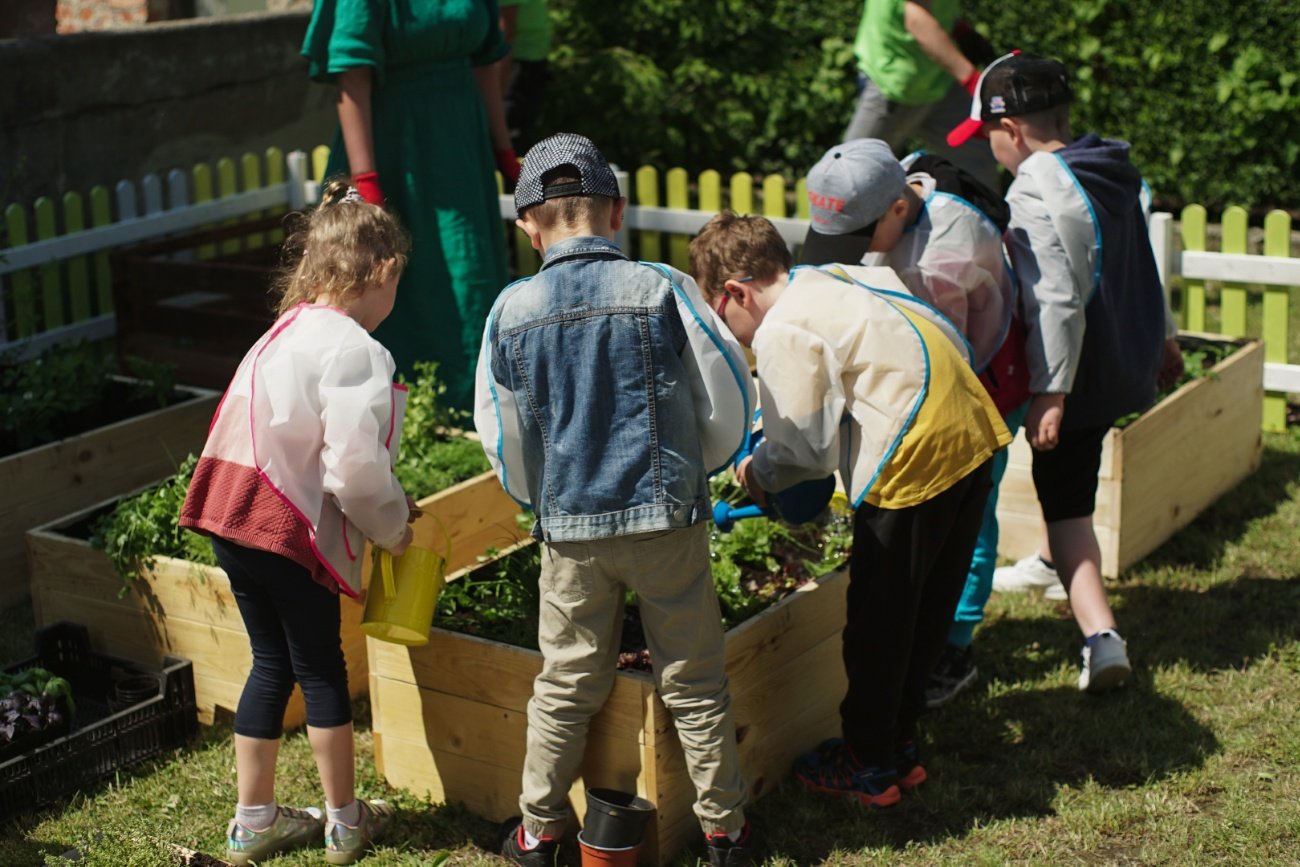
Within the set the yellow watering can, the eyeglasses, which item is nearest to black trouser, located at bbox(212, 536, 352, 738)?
the yellow watering can

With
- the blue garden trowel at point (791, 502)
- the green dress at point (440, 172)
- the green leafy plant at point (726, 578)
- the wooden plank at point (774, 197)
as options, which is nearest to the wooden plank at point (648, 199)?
the wooden plank at point (774, 197)

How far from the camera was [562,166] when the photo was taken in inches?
124

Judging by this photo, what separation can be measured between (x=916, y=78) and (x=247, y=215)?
3.52 meters

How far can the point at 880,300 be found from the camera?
11.5 ft

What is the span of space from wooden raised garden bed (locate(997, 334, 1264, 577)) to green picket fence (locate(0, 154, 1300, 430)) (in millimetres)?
645

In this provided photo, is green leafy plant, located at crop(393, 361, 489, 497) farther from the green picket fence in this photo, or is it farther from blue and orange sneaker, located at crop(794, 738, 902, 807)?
the green picket fence

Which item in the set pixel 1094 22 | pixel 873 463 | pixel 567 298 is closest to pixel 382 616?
pixel 567 298

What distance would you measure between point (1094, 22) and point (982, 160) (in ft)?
8.53

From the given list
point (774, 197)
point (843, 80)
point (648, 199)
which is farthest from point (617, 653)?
point (843, 80)

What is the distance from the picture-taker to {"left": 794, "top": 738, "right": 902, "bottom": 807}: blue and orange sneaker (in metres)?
3.76

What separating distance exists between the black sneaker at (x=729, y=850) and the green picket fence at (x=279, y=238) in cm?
381

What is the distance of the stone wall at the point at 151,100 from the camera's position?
761cm

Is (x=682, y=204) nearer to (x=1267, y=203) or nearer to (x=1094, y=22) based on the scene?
(x=1094, y=22)

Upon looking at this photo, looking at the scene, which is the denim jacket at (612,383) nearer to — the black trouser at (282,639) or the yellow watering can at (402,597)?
the yellow watering can at (402,597)
